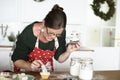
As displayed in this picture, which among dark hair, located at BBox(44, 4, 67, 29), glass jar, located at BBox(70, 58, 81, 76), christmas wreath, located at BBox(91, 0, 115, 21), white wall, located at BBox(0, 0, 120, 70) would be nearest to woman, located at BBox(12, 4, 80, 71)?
dark hair, located at BBox(44, 4, 67, 29)

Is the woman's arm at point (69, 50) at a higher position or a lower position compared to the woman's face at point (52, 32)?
lower

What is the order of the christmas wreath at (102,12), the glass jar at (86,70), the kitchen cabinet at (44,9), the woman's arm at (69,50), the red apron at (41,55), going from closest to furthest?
the glass jar at (86,70), the woman's arm at (69,50), the red apron at (41,55), the kitchen cabinet at (44,9), the christmas wreath at (102,12)

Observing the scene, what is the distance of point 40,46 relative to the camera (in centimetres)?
203

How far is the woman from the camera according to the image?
71.0 inches

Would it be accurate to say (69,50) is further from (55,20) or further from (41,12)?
(41,12)

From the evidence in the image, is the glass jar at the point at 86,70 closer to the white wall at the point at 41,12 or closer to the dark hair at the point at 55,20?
the dark hair at the point at 55,20

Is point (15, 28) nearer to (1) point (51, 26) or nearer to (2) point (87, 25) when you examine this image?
(2) point (87, 25)

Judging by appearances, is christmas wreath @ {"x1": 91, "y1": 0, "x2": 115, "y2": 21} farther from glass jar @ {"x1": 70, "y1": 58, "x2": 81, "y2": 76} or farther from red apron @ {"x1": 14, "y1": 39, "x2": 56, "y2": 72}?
glass jar @ {"x1": 70, "y1": 58, "x2": 81, "y2": 76}

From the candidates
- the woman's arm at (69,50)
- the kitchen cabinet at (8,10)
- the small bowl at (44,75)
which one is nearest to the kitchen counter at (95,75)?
the small bowl at (44,75)

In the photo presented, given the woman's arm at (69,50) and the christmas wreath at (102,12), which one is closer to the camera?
the woman's arm at (69,50)

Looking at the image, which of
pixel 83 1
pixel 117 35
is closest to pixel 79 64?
pixel 83 1

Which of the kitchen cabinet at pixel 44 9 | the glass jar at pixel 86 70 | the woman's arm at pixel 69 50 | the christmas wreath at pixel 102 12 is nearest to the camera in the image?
the glass jar at pixel 86 70

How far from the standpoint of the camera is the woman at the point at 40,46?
1.80 m

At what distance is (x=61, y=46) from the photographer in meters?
2.09
